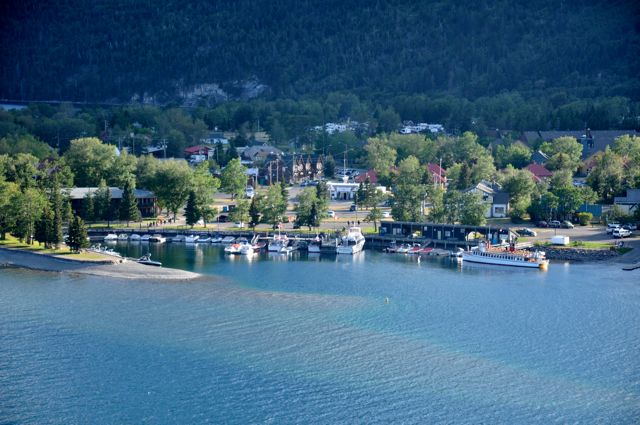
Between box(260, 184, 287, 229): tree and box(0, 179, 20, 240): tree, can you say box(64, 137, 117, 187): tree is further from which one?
box(0, 179, 20, 240): tree

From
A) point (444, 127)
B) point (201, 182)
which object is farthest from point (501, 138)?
point (201, 182)

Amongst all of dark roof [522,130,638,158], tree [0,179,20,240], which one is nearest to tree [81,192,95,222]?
tree [0,179,20,240]

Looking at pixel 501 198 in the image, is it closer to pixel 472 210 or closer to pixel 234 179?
pixel 472 210

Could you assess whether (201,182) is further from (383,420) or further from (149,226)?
(383,420)

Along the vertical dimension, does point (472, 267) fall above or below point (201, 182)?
below

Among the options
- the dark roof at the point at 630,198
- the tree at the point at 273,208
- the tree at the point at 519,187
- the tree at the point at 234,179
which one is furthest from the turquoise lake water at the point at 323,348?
the tree at the point at 234,179

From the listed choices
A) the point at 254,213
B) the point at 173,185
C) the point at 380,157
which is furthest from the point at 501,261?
the point at 380,157
